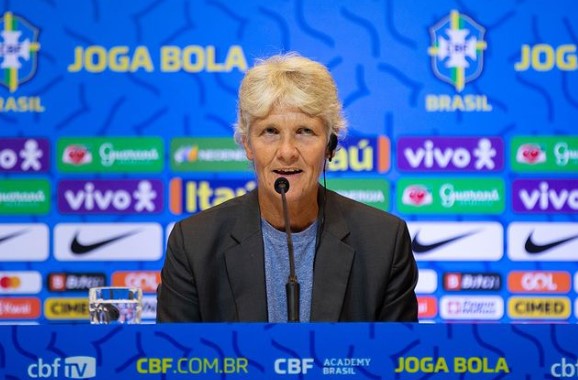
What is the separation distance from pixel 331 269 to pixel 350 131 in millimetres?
1732

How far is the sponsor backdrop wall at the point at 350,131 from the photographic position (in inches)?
162

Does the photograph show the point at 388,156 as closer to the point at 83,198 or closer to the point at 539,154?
the point at 539,154

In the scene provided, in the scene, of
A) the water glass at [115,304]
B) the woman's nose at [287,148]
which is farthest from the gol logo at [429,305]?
the water glass at [115,304]

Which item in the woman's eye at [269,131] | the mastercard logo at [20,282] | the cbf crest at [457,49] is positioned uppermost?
the cbf crest at [457,49]

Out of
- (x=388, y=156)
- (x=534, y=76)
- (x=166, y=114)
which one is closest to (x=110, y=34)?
(x=166, y=114)

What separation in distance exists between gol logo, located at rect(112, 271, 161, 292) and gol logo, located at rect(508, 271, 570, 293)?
1.56m

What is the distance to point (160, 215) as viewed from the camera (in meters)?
4.14

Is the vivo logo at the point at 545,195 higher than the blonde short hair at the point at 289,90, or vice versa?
the blonde short hair at the point at 289,90

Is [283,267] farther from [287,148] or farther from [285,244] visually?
[287,148]

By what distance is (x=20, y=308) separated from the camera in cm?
421

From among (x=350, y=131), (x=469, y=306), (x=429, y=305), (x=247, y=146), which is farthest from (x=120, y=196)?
(x=247, y=146)

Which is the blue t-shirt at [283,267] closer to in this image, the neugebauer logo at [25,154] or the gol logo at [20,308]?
the neugebauer logo at [25,154]

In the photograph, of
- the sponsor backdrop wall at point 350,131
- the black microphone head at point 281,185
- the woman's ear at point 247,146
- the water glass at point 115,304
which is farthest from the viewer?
the sponsor backdrop wall at point 350,131

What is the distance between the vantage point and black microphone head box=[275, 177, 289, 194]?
7.72 feet
